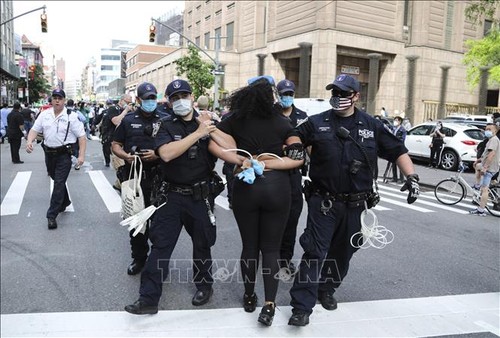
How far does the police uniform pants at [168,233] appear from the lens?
3953 mm

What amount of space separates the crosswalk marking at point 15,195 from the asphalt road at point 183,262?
108 mm

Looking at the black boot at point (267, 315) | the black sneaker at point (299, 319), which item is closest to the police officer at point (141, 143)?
the black boot at point (267, 315)

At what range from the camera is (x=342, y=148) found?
3.88m

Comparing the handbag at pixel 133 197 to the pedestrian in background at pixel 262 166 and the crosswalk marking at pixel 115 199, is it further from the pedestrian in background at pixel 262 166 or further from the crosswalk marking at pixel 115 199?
the crosswalk marking at pixel 115 199

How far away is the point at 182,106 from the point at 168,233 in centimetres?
111

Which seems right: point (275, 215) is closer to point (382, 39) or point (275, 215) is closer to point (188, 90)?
point (188, 90)

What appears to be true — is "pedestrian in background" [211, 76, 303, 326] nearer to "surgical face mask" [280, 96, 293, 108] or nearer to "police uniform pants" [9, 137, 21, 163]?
"surgical face mask" [280, 96, 293, 108]

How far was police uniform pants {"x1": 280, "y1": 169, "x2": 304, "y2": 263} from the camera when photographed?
Result: 4879 mm

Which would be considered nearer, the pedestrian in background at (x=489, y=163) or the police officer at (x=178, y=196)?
the police officer at (x=178, y=196)

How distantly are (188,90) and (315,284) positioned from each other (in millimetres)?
1994

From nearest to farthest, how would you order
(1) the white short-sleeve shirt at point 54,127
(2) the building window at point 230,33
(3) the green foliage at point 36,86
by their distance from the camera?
(1) the white short-sleeve shirt at point 54,127, (2) the building window at point 230,33, (3) the green foliage at point 36,86

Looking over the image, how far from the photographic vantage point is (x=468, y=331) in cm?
382

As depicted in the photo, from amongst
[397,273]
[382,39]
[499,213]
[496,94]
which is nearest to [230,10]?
[382,39]

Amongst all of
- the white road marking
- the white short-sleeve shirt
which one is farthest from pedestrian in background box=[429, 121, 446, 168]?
the white short-sleeve shirt
